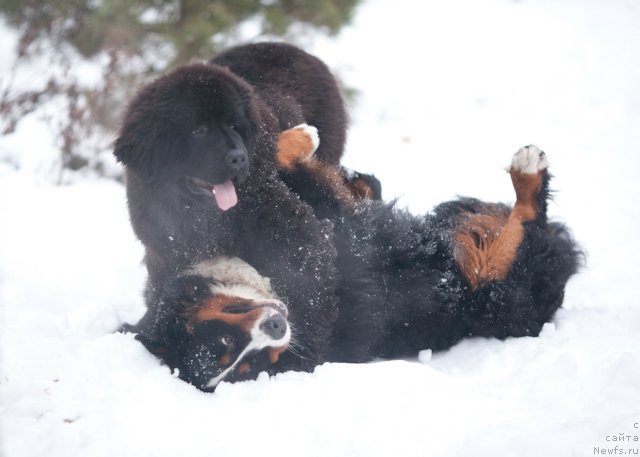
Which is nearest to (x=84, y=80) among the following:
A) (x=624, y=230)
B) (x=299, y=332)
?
(x=299, y=332)

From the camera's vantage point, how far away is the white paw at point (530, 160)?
4344 millimetres

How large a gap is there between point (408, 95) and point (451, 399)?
7449 mm

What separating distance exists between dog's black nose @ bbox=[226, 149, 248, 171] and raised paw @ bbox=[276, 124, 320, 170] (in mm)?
737

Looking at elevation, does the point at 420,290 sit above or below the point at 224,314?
above

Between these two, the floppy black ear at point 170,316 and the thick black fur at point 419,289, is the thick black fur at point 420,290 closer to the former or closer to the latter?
the thick black fur at point 419,289

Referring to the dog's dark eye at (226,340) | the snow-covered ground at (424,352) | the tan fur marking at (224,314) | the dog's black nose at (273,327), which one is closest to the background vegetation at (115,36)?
the snow-covered ground at (424,352)

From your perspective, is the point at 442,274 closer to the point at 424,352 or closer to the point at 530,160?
the point at 424,352

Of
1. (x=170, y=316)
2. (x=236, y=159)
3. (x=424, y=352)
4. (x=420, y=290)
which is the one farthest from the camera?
(x=420, y=290)

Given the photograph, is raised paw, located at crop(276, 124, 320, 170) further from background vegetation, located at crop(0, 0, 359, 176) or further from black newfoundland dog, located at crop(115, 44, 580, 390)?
background vegetation, located at crop(0, 0, 359, 176)

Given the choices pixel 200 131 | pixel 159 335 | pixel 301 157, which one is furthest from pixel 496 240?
pixel 159 335

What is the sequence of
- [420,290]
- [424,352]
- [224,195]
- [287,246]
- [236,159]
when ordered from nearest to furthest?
[236,159]
[224,195]
[287,246]
[424,352]
[420,290]

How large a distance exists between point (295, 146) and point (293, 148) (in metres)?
0.02

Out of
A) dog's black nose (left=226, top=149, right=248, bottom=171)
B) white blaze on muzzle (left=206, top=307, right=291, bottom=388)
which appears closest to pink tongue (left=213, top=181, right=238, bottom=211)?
dog's black nose (left=226, top=149, right=248, bottom=171)

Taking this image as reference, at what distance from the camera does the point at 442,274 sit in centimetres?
433
